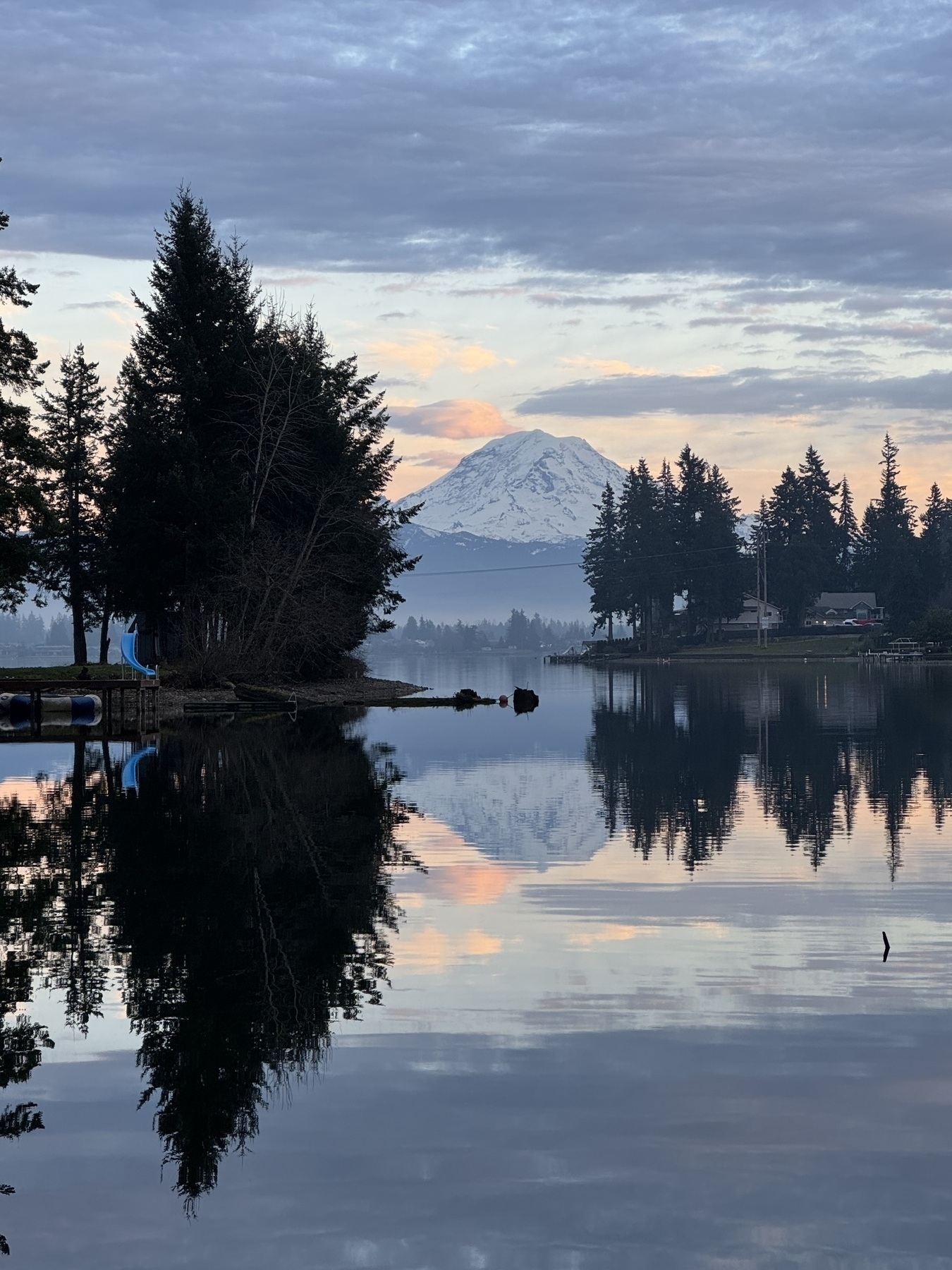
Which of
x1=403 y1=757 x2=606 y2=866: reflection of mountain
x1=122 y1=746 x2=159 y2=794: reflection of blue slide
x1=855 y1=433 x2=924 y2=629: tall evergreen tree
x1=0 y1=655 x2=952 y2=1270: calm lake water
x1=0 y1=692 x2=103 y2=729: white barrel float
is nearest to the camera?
x1=0 y1=655 x2=952 y2=1270: calm lake water

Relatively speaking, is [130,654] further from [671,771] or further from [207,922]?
[207,922]

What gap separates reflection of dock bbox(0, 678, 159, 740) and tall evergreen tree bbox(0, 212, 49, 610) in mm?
3856

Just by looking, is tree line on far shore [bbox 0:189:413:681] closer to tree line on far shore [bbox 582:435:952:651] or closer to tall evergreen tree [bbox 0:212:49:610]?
tall evergreen tree [bbox 0:212:49:610]

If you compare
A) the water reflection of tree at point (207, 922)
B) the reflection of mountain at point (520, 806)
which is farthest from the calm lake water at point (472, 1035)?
the reflection of mountain at point (520, 806)

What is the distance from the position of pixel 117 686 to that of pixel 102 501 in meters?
23.0

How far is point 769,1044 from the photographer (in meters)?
12.3

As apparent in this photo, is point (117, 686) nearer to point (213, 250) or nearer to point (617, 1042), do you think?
point (213, 250)

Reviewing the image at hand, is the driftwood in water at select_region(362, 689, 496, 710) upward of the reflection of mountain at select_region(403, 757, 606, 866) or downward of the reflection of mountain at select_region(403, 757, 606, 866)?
upward

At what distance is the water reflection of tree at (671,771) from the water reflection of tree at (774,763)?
5 cm

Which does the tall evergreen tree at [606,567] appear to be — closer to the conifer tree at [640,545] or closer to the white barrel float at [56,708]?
the conifer tree at [640,545]

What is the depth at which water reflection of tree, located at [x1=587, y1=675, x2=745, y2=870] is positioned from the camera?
26.0 meters

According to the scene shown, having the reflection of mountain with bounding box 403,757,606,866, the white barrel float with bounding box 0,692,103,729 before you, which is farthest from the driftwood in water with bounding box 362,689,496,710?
the reflection of mountain with bounding box 403,757,606,866

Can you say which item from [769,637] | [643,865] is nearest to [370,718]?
[643,865]

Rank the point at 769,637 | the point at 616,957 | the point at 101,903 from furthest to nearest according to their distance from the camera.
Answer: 1. the point at 769,637
2. the point at 101,903
3. the point at 616,957
